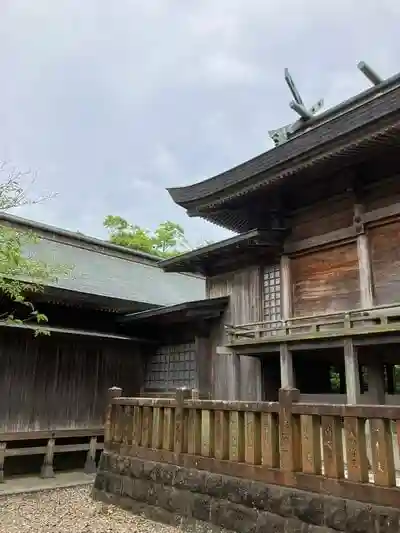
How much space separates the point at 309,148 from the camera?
7.89m

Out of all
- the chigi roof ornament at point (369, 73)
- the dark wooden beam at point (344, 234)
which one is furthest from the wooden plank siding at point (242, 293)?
the chigi roof ornament at point (369, 73)

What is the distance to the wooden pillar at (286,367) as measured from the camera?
8172 millimetres

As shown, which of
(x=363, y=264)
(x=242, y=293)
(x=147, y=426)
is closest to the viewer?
(x=147, y=426)

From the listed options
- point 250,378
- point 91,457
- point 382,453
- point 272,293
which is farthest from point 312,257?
point 91,457

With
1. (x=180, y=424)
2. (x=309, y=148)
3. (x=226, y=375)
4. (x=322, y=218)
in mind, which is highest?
(x=309, y=148)

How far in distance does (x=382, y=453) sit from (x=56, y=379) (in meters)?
7.98

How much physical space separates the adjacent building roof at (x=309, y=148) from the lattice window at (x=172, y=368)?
11.1 feet

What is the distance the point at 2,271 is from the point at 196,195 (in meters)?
4.84

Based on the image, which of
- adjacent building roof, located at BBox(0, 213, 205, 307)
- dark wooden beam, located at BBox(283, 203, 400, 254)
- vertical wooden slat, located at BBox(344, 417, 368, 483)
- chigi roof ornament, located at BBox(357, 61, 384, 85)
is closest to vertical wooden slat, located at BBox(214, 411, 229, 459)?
vertical wooden slat, located at BBox(344, 417, 368, 483)

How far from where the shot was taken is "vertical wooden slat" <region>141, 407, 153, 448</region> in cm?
651

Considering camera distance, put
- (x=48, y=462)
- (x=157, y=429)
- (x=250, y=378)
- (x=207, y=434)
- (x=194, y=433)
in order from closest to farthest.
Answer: (x=207, y=434) < (x=194, y=433) < (x=157, y=429) < (x=48, y=462) < (x=250, y=378)

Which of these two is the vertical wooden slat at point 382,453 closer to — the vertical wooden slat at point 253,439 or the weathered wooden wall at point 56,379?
the vertical wooden slat at point 253,439

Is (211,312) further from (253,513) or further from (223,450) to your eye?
(253,513)

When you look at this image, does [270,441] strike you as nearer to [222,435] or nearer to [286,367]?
[222,435]
